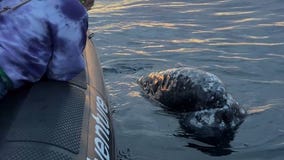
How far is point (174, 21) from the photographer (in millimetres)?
9195

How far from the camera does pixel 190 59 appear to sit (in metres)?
7.29

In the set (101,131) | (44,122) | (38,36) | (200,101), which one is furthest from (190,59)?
(44,122)

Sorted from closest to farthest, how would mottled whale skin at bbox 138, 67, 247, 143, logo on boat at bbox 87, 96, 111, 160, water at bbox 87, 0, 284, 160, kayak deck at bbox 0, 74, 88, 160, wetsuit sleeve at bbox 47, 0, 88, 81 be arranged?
kayak deck at bbox 0, 74, 88, 160
logo on boat at bbox 87, 96, 111, 160
wetsuit sleeve at bbox 47, 0, 88, 81
water at bbox 87, 0, 284, 160
mottled whale skin at bbox 138, 67, 247, 143

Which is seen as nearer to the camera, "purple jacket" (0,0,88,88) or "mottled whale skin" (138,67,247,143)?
"purple jacket" (0,0,88,88)

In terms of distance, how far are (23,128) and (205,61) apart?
14.2 feet

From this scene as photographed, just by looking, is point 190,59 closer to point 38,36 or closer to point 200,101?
point 200,101

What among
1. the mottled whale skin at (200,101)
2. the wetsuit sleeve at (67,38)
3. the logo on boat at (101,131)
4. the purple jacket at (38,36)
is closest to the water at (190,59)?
the mottled whale skin at (200,101)

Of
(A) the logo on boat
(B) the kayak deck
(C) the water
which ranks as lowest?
(C) the water

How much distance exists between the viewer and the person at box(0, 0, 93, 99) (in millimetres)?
3498

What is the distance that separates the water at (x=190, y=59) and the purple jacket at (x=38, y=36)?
1337 millimetres

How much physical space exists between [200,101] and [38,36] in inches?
93.1

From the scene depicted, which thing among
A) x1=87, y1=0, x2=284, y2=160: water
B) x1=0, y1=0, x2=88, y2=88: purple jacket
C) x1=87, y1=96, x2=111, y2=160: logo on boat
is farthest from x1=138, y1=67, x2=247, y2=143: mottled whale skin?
x1=0, y1=0, x2=88, y2=88: purple jacket

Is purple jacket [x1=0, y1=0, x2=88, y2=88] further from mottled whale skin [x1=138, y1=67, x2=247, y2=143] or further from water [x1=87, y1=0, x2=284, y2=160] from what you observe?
mottled whale skin [x1=138, y1=67, x2=247, y2=143]

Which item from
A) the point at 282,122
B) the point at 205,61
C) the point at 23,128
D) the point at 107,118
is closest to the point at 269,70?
the point at 205,61
